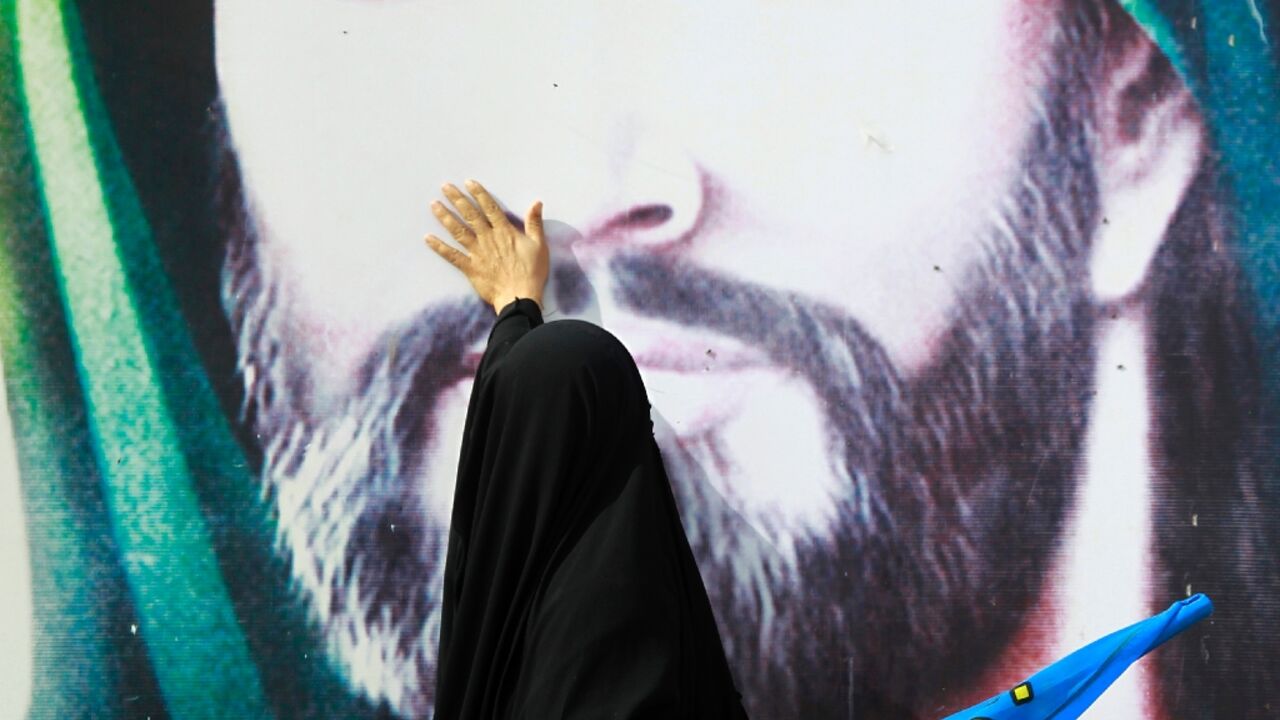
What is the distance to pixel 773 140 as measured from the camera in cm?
147

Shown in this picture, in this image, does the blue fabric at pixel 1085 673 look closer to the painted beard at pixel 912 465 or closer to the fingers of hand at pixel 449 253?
the painted beard at pixel 912 465

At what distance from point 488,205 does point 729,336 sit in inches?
14.5

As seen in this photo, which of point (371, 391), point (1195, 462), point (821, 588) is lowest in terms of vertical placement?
point (821, 588)

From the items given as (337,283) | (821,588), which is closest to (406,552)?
(337,283)

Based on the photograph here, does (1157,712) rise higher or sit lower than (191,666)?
lower

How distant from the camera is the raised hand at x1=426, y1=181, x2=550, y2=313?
1.46 metres

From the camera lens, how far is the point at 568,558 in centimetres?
131

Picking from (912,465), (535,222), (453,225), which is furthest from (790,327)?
(453,225)

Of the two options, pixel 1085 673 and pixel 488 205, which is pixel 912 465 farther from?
pixel 488 205

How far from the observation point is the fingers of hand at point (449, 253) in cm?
146

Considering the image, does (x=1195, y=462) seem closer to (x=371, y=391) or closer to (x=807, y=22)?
(x=807, y=22)

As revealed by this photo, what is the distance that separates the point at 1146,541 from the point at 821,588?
0.44 m

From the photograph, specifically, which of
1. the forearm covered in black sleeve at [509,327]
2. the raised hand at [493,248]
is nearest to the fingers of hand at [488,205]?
the raised hand at [493,248]

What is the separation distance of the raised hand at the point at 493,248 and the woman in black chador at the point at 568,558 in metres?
0.07
